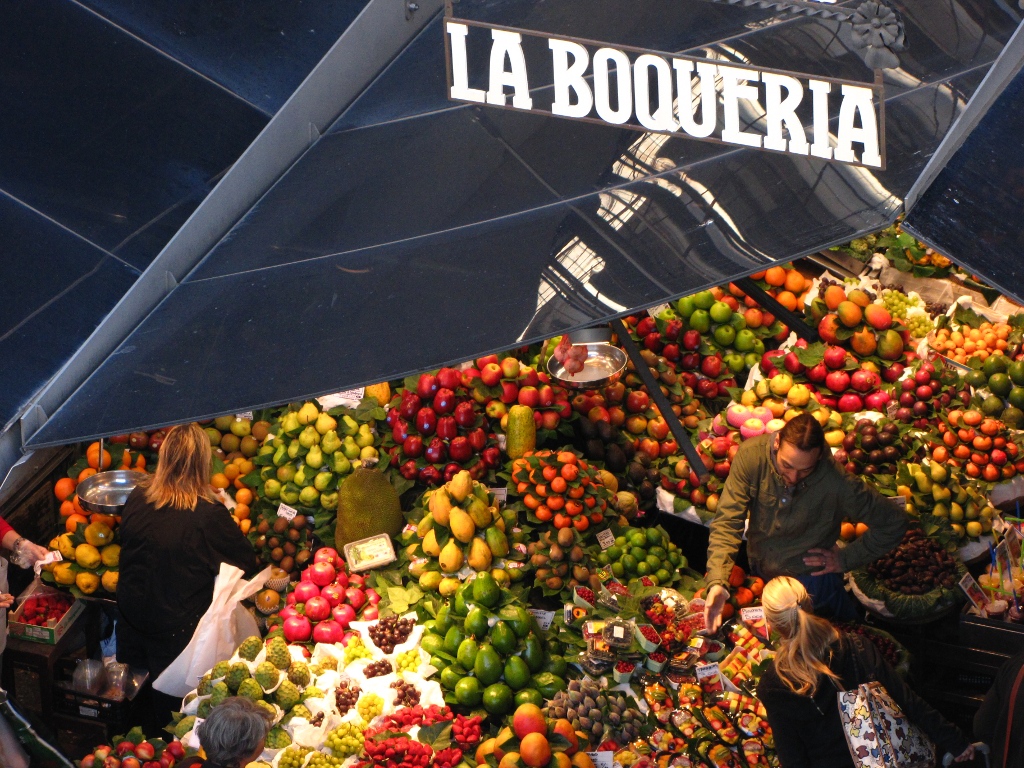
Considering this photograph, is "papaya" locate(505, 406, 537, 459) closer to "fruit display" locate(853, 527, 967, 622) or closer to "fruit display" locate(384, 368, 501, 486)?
"fruit display" locate(384, 368, 501, 486)

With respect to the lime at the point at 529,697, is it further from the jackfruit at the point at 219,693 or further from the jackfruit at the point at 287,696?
the jackfruit at the point at 219,693

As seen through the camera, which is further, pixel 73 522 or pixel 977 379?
pixel 977 379

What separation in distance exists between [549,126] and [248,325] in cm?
109

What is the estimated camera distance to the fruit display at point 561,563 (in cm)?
445

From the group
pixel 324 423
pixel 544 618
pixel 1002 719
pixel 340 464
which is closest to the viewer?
pixel 1002 719

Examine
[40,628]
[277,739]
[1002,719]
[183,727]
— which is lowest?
[1002,719]

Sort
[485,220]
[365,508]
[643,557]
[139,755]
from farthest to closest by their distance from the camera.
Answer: [365,508] → [643,557] → [139,755] → [485,220]

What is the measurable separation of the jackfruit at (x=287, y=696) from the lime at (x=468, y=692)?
60 cm

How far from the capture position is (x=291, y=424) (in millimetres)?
5203

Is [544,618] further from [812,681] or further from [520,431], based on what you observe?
[812,681]

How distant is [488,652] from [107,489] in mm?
2100

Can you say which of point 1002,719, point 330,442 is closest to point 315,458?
point 330,442

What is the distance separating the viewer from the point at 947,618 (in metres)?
4.55

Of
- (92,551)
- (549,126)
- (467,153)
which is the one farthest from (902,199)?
(92,551)
